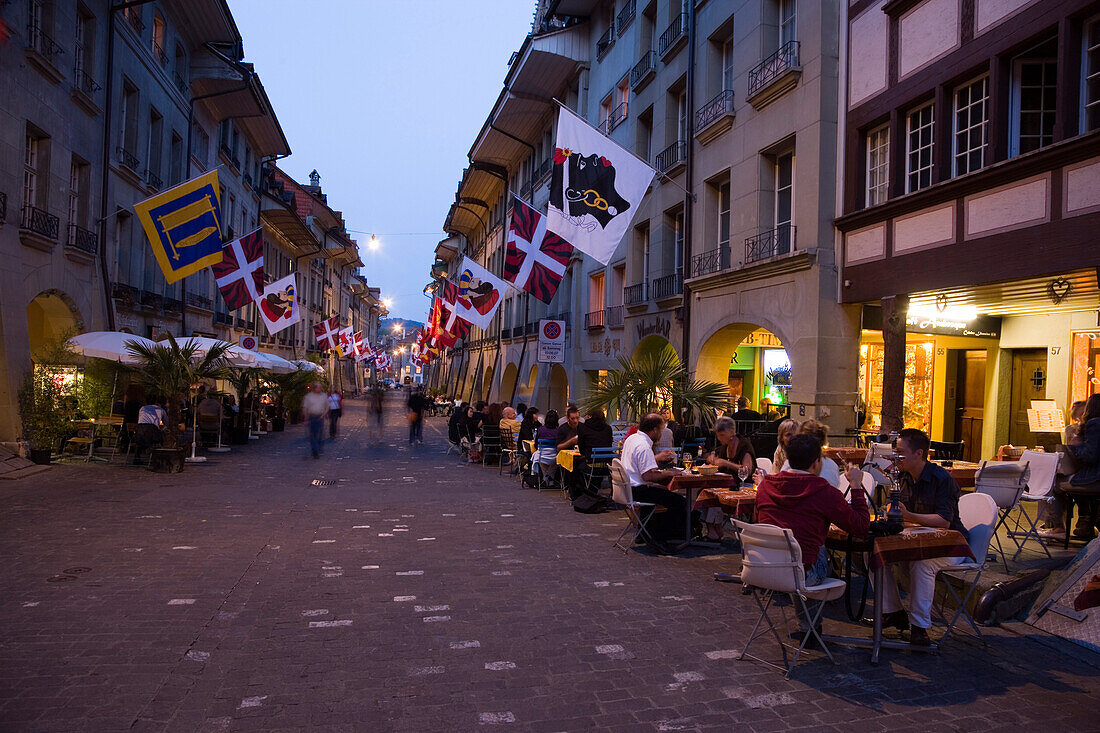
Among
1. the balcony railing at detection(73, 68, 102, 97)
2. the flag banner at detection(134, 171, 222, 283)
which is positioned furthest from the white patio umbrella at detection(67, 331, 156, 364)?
the balcony railing at detection(73, 68, 102, 97)

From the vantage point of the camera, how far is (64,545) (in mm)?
7816

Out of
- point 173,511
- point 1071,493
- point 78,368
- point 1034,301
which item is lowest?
point 173,511

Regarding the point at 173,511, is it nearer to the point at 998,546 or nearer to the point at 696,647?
the point at 696,647

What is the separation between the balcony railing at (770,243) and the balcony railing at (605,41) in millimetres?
11429

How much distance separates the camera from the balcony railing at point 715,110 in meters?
15.7

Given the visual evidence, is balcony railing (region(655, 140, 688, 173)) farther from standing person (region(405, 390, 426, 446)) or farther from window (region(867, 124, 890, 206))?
standing person (region(405, 390, 426, 446))

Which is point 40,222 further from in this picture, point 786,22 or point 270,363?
point 786,22

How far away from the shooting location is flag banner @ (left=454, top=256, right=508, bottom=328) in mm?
21797

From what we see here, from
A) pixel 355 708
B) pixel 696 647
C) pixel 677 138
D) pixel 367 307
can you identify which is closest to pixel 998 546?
pixel 696 647

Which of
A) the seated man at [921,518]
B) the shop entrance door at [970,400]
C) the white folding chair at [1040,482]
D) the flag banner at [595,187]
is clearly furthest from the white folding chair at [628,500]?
the shop entrance door at [970,400]

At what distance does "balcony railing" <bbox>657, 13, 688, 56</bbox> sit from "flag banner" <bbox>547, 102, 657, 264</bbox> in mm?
7284

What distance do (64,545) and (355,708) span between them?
17.8 feet

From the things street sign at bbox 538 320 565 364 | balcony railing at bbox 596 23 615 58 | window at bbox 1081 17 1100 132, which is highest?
balcony railing at bbox 596 23 615 58

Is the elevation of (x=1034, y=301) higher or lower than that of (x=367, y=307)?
lower
